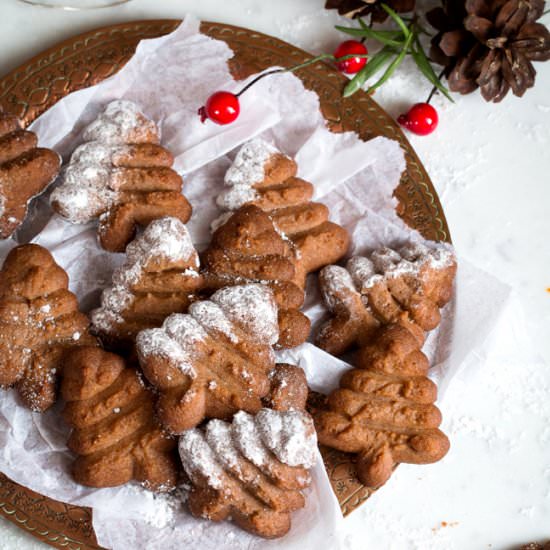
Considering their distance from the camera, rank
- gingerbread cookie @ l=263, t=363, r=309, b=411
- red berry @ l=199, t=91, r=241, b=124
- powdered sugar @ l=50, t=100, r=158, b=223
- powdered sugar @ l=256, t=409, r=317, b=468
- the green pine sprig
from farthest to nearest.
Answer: the green pine sprig, red berry @ l=199, t=91, r=241, b=124, powdered sugar @ l=50, t=100, r=158, b=223, gingerbread cookie @ l=263, t=363, r=309, b=411, powdered sugar @ l=256, t=409, r=317, b=468

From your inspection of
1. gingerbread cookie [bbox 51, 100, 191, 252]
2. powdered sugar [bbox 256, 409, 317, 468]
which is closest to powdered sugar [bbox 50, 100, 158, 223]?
gingerbread cookie [bbox 51, 100, 191, 252]

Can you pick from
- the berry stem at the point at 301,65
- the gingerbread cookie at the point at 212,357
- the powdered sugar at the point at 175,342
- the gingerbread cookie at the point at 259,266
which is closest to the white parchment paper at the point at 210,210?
the berry stem at the point at 301,65

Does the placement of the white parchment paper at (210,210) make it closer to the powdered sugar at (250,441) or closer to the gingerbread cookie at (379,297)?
the gingerbread cookie at (379,297)

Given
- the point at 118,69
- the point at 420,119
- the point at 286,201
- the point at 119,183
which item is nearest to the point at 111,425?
the point at 119,183

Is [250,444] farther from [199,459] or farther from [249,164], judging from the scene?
[249,164]

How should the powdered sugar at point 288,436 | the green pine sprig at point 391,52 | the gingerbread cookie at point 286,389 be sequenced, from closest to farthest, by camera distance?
the powdered sugar at point 288,436, the gingerbread cookie at point 286,389, the green pine sprig at point 391,52

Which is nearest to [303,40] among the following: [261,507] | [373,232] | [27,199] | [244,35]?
[244,35]

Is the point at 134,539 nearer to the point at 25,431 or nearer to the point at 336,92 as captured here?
the point at 25,431

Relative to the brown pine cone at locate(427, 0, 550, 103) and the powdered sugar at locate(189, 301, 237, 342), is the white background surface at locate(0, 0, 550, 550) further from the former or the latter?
the powdered sugar at locate(189, 301, 237, 342)
